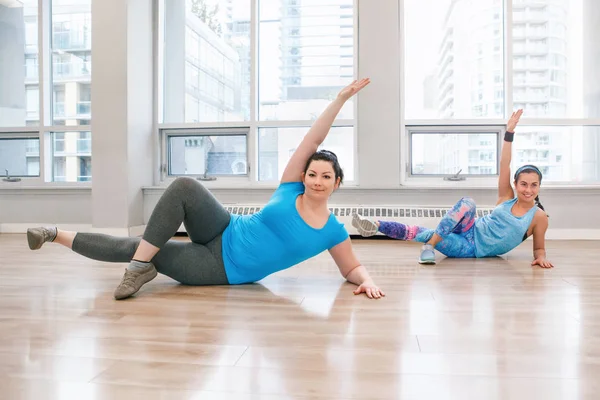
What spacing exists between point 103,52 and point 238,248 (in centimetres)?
322

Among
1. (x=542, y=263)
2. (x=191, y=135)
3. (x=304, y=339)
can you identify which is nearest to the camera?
(x=304, y=339)

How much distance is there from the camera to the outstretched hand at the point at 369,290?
6.66 ft

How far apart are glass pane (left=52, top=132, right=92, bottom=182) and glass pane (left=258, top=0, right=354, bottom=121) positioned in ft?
6.22

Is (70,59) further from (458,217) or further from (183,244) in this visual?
(458,217)

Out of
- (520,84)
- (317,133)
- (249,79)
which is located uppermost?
(249,79)

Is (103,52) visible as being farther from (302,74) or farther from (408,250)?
(408,250)

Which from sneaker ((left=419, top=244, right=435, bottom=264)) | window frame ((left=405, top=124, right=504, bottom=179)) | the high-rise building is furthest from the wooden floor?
the high-rise building

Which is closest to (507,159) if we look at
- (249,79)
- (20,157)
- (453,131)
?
(453,131)

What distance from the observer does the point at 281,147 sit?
5.07m

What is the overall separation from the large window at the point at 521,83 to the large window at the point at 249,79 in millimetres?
708

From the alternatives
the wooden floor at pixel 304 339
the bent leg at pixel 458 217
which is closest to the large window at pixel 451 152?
the bent leg at pixel 458 217

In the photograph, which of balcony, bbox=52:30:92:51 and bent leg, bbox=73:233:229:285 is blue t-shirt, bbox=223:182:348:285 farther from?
balcony, bbox=52:30:92:51

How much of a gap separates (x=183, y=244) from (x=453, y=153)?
3.43 m

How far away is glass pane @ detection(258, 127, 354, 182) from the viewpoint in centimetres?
495
